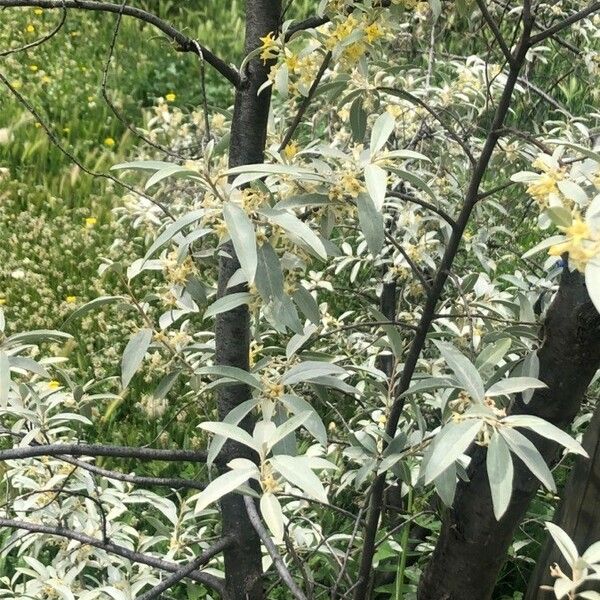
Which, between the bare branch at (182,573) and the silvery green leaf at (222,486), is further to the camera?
the bare branch at (182,573)

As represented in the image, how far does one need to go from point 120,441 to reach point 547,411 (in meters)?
1.52

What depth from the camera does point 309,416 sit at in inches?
38.9

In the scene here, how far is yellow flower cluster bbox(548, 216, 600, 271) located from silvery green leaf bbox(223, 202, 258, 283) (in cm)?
27

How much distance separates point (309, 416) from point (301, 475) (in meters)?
0.18

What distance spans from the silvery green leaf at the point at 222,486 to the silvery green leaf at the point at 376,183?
30 cm

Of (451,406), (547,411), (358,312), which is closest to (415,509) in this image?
(547,411)

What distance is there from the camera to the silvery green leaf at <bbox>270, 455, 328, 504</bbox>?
79 cm

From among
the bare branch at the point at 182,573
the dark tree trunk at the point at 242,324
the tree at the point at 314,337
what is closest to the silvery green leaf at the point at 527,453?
the tree at the point at 314,337

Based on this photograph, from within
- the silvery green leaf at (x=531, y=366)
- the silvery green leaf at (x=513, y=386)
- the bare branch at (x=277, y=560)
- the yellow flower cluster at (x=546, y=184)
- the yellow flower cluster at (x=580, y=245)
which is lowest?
the bare branch at (x=277, y=560)

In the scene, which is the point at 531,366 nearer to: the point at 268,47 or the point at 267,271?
the point at 267,271

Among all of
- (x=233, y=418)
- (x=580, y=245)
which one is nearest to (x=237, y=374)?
(x=233, y=418)

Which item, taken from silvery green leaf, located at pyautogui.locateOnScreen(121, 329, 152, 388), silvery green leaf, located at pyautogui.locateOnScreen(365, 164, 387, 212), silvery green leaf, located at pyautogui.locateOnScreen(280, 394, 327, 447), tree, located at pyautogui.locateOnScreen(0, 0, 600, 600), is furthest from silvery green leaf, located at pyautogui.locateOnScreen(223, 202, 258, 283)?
silvery green leaf, located at pyautogui.locateOnScreen(121, 329, 152, 388)

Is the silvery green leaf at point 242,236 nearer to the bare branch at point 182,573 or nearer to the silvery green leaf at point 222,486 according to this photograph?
the silvery green leaf at point 222,486

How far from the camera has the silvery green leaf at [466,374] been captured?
3.00ft
